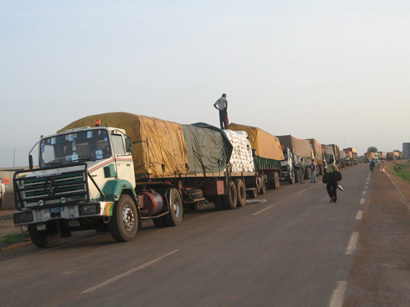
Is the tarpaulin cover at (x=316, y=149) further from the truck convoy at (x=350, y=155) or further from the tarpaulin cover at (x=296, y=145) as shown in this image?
the truck convoy at (x=350, y=155)

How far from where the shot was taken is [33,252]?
10969 mm

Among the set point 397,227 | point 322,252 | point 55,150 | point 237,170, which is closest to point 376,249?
point 322,252

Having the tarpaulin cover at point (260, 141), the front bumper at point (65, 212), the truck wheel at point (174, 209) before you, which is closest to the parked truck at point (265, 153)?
the tarpaulin cover at point (260, 141)

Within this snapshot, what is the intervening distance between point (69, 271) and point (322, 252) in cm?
448

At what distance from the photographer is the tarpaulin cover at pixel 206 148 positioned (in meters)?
15.6

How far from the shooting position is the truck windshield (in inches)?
432

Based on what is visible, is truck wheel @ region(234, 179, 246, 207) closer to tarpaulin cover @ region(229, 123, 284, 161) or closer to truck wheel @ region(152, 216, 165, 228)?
tarpaulin cover @ region(229, 123, 284, 161)

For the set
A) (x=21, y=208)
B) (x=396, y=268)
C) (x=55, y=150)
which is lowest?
(x=396, y=268)

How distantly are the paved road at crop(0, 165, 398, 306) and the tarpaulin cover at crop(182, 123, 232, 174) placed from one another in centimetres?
380

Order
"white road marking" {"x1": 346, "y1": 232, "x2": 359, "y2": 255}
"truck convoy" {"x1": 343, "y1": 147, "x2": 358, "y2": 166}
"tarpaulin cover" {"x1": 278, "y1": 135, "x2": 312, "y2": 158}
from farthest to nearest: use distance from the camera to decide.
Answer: "truck convoy" {"x1": 343, "y1": 147, "x2": 358, "y2": 166}, "tarpaulin cover" {"x1": 278, "y1": 135, "x2": 312, "y2": 158}, "white road marking" {"x1": 346, "y1": 232, "x2": 359, "y2": 255}

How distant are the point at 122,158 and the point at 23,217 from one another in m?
2.69

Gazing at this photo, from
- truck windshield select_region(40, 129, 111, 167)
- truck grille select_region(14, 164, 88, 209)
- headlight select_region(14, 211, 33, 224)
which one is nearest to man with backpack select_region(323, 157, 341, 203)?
truck windshield select_region(40, 129, 111, 167)

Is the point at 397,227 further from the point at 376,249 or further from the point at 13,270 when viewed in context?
the point at 13,270

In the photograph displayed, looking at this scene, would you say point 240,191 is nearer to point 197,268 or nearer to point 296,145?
point 197,268
